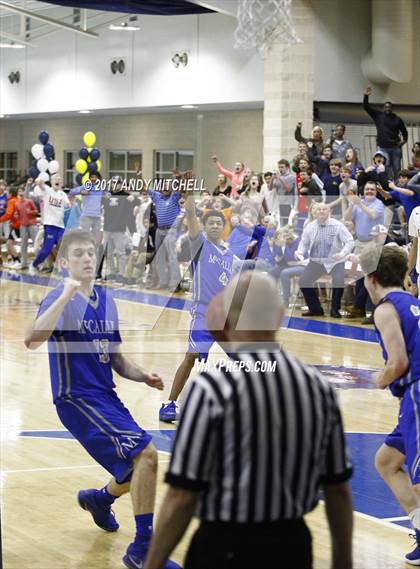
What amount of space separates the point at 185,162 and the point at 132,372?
24.8 m

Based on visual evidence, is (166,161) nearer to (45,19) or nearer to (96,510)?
(45,19)

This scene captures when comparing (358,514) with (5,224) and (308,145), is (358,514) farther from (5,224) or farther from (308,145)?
(5,224)

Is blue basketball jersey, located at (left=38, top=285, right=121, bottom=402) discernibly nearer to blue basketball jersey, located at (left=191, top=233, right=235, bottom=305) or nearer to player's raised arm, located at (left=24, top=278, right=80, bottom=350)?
player's raised arm, located at (left=24, top=278, right=80, bottom=350)

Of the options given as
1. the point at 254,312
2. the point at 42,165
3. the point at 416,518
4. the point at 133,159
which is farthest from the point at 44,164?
the point at 254,312

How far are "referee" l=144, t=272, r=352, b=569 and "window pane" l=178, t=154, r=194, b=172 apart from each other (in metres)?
26.8

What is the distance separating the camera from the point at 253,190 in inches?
699

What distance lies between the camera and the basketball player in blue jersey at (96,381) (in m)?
5.51

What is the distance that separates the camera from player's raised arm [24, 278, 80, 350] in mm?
5113

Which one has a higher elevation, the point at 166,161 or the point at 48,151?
the point at 48,151

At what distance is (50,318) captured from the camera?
5.30 metres

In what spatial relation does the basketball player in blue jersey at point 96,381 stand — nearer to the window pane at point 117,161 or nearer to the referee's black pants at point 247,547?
the referee's black pants at point 247,547

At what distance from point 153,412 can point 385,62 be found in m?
15.5

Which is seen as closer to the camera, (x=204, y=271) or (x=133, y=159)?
(x=204, y=271)

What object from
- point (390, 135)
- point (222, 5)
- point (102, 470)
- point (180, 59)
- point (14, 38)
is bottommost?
point (102, 470)
